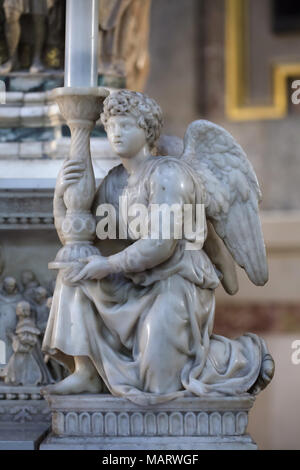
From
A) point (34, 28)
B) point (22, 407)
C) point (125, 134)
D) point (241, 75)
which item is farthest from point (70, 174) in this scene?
point (241, 75)

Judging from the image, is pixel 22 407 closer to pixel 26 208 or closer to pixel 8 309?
pixel 8 309

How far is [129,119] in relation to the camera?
3.23 meters

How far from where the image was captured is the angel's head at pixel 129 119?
3.22m

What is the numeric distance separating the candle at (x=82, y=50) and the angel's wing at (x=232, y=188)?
1.37 feet

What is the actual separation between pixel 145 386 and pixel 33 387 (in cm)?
91

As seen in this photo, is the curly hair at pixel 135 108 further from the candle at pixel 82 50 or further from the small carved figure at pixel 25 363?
the small carved figure at pixel 25 363

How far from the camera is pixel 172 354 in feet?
10.4

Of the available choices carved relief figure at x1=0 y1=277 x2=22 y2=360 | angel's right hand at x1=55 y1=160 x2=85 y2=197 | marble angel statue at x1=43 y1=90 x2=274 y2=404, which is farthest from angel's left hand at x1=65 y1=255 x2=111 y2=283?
carved relief figure at x1=0 y1=277 x2=22 y2=360

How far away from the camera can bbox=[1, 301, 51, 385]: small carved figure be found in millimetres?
3963

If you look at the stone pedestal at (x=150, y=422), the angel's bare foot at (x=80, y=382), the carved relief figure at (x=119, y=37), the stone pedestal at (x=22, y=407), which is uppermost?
the carved relief figure at (x=119, y=37)

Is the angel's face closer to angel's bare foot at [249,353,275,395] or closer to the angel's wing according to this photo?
the angel's wing

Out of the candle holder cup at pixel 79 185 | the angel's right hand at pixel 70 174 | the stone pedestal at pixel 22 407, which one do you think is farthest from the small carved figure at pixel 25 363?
the angel's right hand at pixel 70 174

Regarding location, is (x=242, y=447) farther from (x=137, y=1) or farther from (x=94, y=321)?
(x=137, y=1)

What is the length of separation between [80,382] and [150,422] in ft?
0.93
